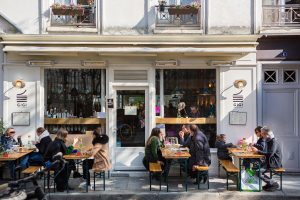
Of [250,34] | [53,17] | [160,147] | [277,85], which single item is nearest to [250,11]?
[250,34]

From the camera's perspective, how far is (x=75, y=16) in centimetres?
1191

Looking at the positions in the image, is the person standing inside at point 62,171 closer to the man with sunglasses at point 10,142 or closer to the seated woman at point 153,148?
the man with sunglasses at point 10,142

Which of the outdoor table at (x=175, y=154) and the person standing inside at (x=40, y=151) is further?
the person standing inside at (x=40, y=151)

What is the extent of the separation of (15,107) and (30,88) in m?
0.64

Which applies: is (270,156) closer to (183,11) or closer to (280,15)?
(280,15)

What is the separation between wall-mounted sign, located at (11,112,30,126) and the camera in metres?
11.7

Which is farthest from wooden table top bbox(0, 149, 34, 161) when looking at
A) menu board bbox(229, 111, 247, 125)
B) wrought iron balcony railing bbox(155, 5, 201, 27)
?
menu board bbox(229, 111, 247, 125)

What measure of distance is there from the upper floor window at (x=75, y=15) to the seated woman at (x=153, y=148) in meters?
3.47

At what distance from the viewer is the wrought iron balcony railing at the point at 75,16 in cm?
1166

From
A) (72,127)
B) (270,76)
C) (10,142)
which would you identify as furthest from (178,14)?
(10,142)

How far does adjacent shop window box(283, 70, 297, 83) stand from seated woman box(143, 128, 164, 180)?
394 cm

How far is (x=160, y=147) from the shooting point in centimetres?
1120

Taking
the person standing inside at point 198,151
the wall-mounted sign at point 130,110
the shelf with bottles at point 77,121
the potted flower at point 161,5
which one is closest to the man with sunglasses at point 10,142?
the shelf with bottles at point 77,121

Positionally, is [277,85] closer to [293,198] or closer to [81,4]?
[293,198]
